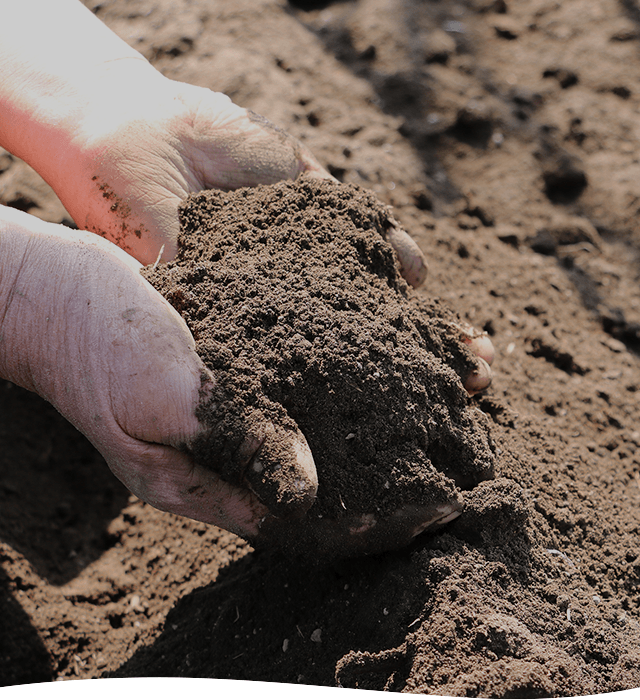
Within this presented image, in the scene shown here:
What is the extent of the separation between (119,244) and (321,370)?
850mm

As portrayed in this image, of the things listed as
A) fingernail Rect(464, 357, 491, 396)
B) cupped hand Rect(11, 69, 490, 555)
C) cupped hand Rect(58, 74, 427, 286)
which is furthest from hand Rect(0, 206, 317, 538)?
fingernail Rect(464, 357, 491, 396)

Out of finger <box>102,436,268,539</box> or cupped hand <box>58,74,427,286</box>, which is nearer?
finger <box>102,436,268,539</box>

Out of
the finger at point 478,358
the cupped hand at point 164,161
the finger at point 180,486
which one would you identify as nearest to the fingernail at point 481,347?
the finger at point 478,358

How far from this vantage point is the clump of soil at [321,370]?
1587 mm

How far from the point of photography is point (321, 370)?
5.32 ft

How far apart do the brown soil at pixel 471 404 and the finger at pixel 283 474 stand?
38cm

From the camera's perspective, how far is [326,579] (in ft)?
5.90

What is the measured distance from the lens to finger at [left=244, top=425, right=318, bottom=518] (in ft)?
4.90

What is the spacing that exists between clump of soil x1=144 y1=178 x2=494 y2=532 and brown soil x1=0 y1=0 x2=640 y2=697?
8.5 inches

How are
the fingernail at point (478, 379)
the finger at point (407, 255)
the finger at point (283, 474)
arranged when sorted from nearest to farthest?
the finger at point (283, 474) < the fingernail at point (478, 379) < the finger at point (407, 255)

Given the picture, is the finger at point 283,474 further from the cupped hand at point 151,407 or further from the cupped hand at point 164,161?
the cupped hand at point 164,161

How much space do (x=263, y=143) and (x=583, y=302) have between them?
5.50 ft

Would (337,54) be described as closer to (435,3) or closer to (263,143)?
(435,3)

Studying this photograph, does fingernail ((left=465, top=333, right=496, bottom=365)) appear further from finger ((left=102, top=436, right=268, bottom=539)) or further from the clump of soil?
finger ((left=102, top=436, right=268, bottom=539))
